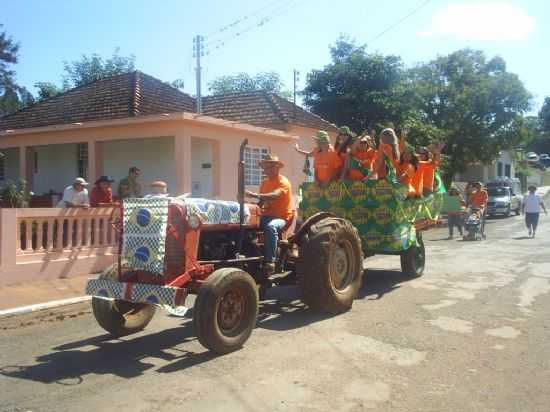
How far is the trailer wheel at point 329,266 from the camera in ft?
24.1

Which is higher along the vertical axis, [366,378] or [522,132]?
[522,132]

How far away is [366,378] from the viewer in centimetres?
524

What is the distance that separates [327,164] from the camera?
967 cm

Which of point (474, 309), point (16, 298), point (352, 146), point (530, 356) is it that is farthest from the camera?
point (352, 146)

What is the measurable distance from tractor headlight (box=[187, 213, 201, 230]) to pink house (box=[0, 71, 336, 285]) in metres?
4.96

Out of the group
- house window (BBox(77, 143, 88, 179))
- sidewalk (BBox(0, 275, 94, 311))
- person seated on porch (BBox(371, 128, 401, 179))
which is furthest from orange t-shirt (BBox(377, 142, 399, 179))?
house window (BBox(77, 143, 88, 179))

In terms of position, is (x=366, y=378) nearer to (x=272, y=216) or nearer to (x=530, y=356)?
(x=530, y=356)

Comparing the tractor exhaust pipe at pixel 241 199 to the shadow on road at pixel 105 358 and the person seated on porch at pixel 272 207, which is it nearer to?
the person seated on porch at pixel 272 207

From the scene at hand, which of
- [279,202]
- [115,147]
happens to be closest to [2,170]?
[115,147]

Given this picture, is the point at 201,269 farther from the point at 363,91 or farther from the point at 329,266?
the point at 363,91

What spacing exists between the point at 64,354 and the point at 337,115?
73.6 feet

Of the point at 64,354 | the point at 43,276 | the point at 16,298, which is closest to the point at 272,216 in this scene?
the point at 64,354

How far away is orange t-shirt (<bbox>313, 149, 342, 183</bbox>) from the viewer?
9625mm

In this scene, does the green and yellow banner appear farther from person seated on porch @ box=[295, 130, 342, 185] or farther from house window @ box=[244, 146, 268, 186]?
house window @ box=[244, 146, 268, 186]
